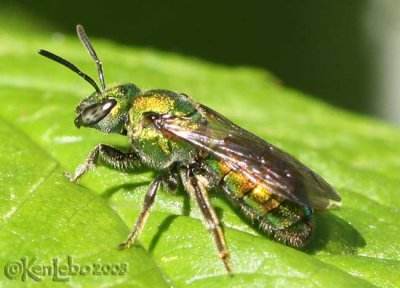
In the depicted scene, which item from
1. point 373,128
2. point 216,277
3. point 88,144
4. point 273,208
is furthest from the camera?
point 373,128

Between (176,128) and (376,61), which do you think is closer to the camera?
(176,128)

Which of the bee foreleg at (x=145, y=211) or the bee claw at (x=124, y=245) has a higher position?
the bee foreleg at (x=145, y=211)

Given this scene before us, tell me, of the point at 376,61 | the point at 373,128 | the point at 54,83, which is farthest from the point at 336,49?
the point at 54,83

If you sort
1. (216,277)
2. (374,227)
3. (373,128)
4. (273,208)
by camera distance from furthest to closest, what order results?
1. (373,128)
2. (374,227)
3. (273,208)
4. (216,277)

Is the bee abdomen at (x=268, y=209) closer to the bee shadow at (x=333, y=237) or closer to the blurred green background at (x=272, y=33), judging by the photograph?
the bee shadow at (x=333, y=237)

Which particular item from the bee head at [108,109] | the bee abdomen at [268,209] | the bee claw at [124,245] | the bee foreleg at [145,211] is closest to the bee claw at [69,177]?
the bee head at [108,109]

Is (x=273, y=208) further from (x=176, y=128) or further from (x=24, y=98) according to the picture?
(x=24, y=98)

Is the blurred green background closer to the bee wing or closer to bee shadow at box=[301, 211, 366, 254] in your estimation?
the bee wing
